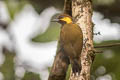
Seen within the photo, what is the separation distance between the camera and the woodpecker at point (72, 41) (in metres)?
3.10

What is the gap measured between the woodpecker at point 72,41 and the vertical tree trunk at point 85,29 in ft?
0.11

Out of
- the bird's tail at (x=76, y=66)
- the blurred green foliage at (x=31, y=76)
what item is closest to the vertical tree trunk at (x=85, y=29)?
the bird's tail at (x=76, y=66)

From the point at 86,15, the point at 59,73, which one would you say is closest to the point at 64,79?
the point at 59,73

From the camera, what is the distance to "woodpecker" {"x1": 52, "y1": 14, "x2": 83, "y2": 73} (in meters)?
3.10

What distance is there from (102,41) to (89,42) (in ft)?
2.42

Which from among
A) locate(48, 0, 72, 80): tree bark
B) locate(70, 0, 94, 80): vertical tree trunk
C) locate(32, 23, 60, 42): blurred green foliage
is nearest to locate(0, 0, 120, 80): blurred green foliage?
locate(32, 23, 60, 42): blurred green foliage

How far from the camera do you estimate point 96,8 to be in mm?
4918

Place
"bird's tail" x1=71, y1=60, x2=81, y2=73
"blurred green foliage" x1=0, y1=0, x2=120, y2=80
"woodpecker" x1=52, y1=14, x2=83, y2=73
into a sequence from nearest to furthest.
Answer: "bird's tail" x1=71, y1=60, x2=81, y2=73 → "woodpecker" x1=52, y1=14, x2=83, y2=73 → "blurred green foliage" x1=0, y1=0, x2=120, y2=80

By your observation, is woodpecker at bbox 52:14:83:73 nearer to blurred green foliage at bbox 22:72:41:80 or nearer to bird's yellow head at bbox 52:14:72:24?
bird's yellow head at bbox 52:14:72:24

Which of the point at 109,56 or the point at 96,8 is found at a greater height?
the point at 96,8

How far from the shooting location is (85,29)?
3180mm

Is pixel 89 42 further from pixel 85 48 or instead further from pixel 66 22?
pixel 66 22

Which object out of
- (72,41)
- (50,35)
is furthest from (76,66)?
(50,35)

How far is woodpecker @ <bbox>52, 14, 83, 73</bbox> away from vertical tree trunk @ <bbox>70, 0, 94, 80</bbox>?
0.11 feet
